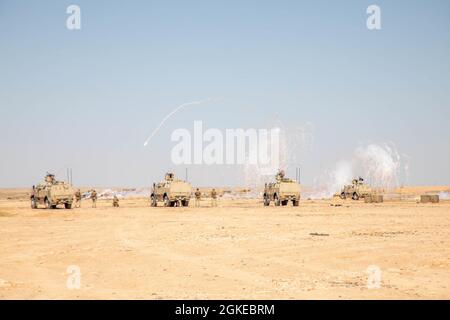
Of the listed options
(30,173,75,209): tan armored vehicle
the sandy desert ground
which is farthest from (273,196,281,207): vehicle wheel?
the sandy desert ground

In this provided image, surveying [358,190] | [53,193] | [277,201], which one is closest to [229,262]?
[53,193]

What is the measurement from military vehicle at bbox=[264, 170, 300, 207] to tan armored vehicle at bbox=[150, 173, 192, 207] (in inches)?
282

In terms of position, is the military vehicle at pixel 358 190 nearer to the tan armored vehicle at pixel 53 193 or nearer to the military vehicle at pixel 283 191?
the military vehicle at pixel 283 191

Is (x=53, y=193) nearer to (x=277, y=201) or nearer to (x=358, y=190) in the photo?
(x=277, y=201)

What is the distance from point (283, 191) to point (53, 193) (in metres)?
19.0

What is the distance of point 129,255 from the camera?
57.7 feet

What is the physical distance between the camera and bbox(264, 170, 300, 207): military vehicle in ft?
175

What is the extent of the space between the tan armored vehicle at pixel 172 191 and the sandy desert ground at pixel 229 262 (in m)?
25.6

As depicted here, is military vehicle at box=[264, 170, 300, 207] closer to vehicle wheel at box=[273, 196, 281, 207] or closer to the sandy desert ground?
vehicle wheel at box=[273, 196, 281, 207]

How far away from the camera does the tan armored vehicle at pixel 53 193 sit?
50.0 m
